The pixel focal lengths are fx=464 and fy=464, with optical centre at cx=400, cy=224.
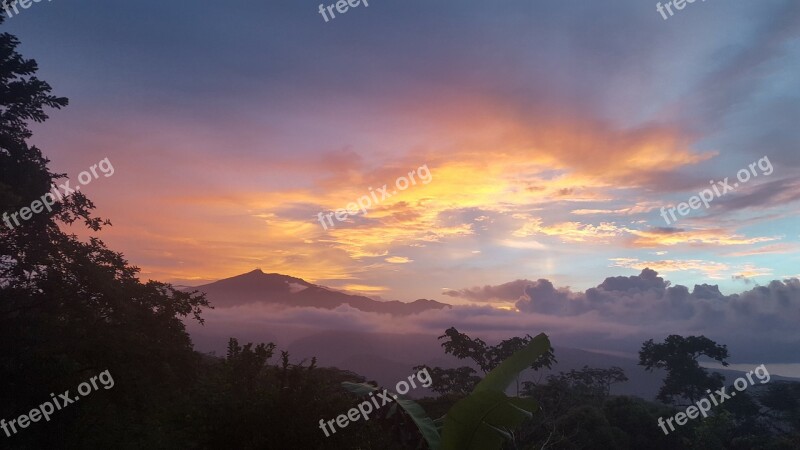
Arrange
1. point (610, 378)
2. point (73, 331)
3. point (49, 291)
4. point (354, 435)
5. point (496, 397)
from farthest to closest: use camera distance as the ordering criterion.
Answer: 1. point (610, 378)
2. point (49, 291)
3. point (73, 331)
4. point (354, 435)
5. point (496, 397)

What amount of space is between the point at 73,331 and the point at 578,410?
35220mm

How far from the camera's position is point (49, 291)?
20344mm

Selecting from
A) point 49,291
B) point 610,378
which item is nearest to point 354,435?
point 49,291

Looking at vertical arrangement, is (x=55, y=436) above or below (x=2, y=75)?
below

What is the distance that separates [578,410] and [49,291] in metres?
36.4

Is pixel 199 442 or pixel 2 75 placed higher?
pixel 2 75

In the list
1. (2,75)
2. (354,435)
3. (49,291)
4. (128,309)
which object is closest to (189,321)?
(128,309)

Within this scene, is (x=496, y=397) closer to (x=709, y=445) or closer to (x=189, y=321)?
(x=189, y=321)

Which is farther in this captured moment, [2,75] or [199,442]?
[2,75]

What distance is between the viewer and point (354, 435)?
32.3 ft

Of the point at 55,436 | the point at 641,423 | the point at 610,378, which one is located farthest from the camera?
the point at 610,378

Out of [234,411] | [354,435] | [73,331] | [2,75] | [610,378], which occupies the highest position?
[2,75]

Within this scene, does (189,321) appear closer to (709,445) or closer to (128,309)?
(128,309)

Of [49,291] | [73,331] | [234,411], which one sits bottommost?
[234,411]
